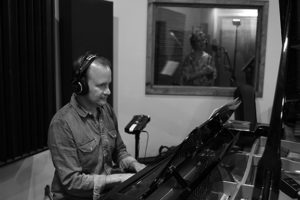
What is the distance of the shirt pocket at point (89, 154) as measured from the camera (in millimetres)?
1702

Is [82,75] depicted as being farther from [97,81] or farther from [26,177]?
[26,177]

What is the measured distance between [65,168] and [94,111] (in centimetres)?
37

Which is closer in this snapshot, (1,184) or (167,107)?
(1,184)

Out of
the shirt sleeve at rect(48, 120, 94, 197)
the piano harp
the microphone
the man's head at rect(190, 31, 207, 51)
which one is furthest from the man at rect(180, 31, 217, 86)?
the shirt sleeve at rect(48, 120, 94, 197)

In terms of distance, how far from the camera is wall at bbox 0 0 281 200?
3.66 meters

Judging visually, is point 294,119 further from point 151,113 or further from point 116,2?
point 116,2

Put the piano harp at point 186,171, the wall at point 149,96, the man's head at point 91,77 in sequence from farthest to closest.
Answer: the wall at point 149,96 → the man's head at point 91,77 → the piano harp at point 186,171

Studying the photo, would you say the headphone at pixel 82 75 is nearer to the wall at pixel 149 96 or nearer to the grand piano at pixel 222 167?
the grand piano at pixel 222 167

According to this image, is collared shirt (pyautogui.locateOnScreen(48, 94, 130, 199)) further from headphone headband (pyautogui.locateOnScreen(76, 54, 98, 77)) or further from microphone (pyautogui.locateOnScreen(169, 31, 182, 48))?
microphone (pyautogui.locateOnScreen(169, 31, 182, 48))

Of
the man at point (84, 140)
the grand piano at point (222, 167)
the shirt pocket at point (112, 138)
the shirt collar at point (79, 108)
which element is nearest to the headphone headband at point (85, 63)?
the man at point (84, 140)

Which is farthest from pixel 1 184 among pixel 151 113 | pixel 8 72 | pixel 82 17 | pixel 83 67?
pixel 151 113

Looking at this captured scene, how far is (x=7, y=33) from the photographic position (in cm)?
223

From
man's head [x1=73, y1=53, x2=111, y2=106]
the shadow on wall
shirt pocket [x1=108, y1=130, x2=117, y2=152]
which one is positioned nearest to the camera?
man's head [x1=73, y1=53, x2=111, y2=106]

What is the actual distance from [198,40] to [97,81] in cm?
223
